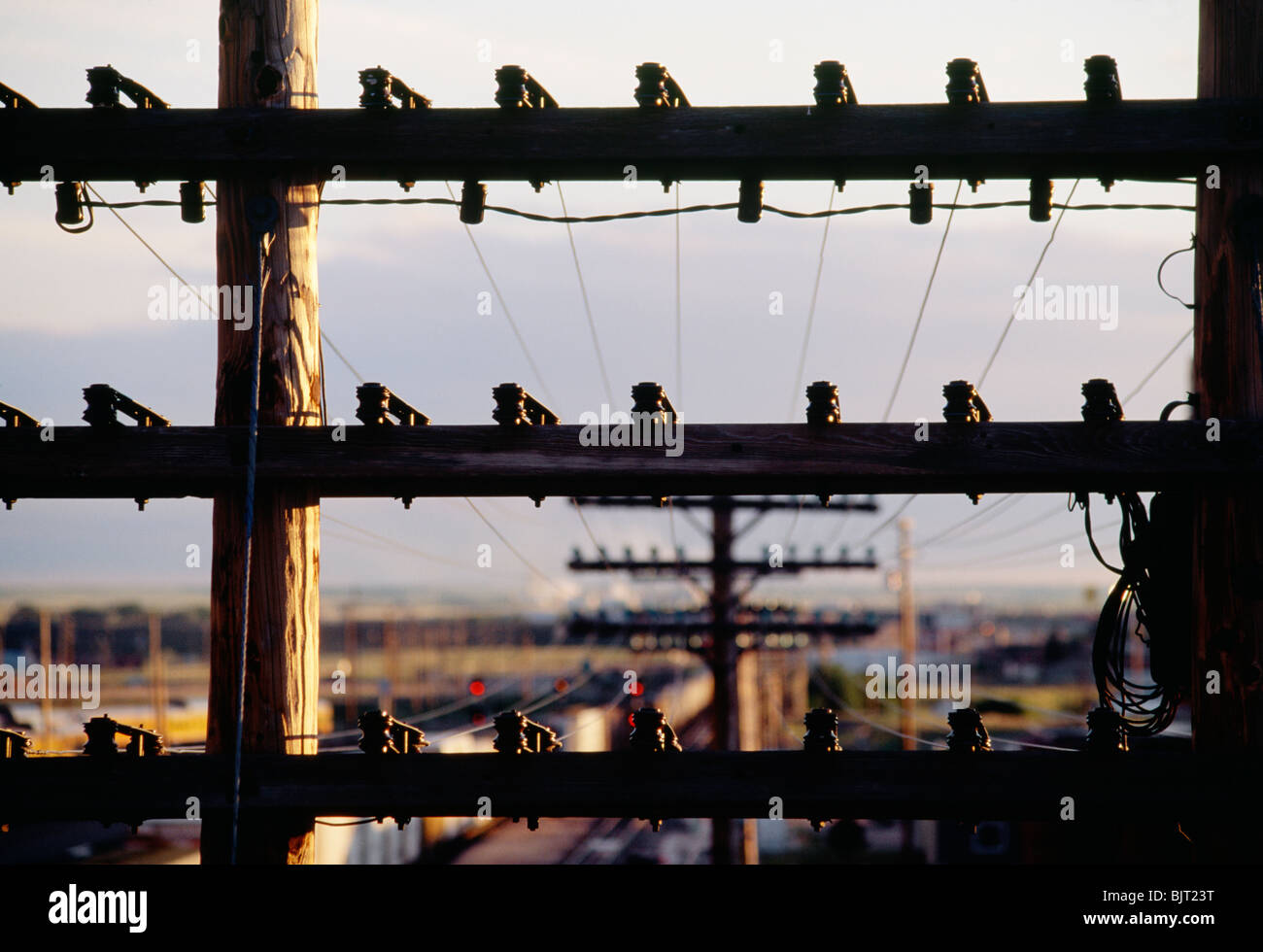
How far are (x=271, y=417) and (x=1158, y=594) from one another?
398 centimetres

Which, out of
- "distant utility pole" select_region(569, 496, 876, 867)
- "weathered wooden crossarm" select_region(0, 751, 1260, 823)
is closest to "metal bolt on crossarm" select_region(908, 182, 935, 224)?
"weathered wooden crossarm" select_region(0, 751, 1260, 823)

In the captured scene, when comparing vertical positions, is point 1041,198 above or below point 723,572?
above

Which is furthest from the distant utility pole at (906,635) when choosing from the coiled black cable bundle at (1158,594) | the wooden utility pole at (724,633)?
the coiled black cable bundle at (1158,594)

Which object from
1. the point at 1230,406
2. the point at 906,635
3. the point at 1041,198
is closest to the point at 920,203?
the point at 1041,198

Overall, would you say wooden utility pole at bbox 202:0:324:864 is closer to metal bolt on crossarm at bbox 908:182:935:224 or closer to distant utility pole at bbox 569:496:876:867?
metal bolt on crossarm at bbox 908:182:935:224

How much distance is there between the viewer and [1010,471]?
4.40m

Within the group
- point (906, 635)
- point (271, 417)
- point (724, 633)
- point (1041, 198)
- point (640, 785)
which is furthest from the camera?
point (906, 635)

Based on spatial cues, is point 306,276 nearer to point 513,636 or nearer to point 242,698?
point 242,698

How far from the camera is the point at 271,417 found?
15.1 feet

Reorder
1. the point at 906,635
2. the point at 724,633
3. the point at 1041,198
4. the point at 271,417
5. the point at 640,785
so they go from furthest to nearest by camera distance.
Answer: the point at 906,635
the point at 724,633
the point at 1041,198
the point at 271,417
the point at 640,785

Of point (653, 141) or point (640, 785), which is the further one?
point (653, 141)

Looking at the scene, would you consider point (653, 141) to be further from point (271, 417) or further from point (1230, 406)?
point (1230, 406)

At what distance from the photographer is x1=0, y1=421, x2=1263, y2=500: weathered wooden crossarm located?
440cm
